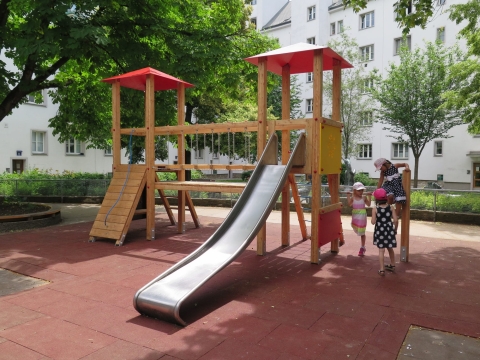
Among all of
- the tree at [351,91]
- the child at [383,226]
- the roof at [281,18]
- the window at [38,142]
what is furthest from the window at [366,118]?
the window at [38,142]

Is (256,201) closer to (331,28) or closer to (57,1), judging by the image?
(57,1)

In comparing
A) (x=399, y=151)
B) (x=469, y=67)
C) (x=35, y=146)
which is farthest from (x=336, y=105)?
(x=399, y=151)

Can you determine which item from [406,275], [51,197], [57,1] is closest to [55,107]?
[51,197]

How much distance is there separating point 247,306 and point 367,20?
118ft

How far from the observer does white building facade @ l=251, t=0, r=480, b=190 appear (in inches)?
1159

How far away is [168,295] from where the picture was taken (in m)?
4.63

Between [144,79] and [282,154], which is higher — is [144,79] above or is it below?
above

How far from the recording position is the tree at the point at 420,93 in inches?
924

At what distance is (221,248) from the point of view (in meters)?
5.90

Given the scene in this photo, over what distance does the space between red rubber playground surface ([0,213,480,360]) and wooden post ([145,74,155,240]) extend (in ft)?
4.23

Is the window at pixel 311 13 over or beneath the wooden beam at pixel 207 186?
over

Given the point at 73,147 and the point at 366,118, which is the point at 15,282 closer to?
the point at 366,118

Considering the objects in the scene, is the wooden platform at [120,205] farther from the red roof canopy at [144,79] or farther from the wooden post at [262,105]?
the wooden post at [262,105]

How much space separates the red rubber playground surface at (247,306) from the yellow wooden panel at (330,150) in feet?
5.50
